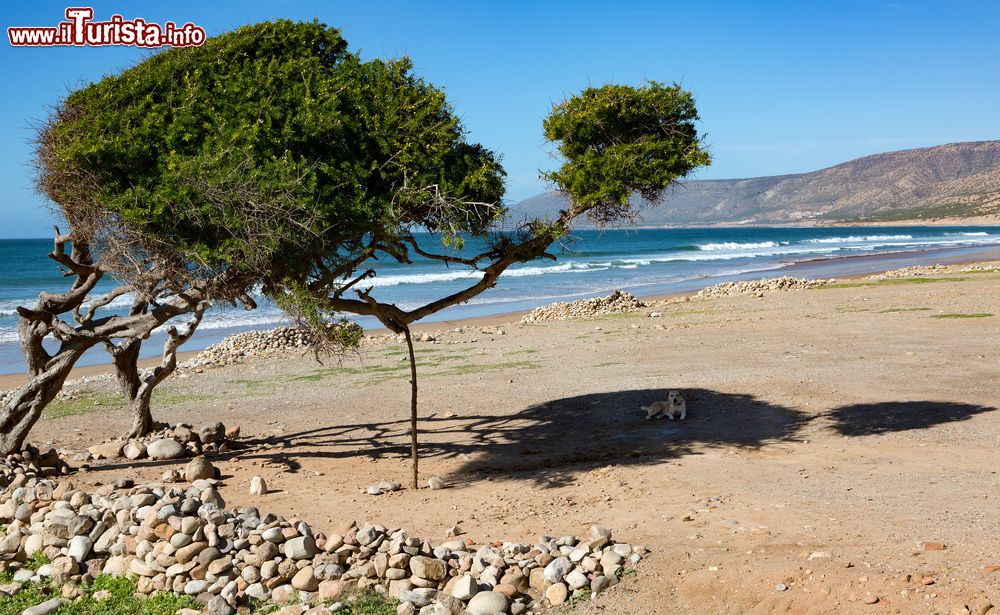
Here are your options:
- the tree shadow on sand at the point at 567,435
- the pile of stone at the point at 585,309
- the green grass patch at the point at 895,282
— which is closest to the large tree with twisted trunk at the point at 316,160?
the tree shadow on sand at the point at 567,435

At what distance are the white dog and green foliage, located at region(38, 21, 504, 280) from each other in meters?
4.49

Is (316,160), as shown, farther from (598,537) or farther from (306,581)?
(598,537)

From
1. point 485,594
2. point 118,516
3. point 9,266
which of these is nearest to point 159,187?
point 118,516

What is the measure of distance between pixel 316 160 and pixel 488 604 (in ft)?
15.7

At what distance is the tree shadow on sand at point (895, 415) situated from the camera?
1090 centimetres

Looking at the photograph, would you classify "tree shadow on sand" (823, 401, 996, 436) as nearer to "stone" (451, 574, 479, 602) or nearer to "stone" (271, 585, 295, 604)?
"stone" (451, 574, 479, 602)

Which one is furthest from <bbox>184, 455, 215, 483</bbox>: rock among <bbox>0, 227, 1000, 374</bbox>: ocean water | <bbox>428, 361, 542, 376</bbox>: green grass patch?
<bbox>0, 227, 1000, 374</bbox>: ocean water

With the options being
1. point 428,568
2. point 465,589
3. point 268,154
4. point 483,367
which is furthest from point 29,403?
point 483,367

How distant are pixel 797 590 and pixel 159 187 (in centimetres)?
636

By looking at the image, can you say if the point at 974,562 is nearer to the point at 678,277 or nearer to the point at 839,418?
the point at 839,418

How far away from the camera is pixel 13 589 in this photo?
6.83 metres

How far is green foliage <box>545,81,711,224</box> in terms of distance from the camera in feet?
30.8

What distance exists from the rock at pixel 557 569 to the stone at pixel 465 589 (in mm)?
527

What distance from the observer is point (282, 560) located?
6.70 meters
